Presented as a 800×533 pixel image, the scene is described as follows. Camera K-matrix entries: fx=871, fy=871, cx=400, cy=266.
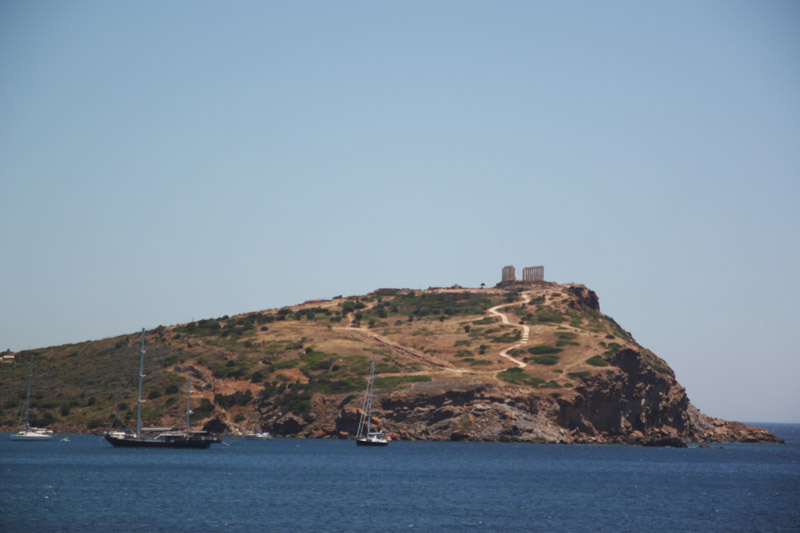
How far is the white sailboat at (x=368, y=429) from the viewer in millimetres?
114125

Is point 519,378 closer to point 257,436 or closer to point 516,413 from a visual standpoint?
point 516,413

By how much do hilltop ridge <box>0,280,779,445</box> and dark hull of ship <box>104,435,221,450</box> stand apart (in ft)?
26.7

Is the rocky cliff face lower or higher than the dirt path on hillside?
lower

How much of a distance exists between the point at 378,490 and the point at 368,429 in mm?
51490

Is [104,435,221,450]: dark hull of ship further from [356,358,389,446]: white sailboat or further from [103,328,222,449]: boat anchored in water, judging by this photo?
[356,358,389,446]: white sailboat

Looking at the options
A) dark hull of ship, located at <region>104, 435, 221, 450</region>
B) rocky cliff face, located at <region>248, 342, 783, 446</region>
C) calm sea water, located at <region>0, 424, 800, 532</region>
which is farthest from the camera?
rocky cliff face, located at <region>248, 342, 783, 446</region>

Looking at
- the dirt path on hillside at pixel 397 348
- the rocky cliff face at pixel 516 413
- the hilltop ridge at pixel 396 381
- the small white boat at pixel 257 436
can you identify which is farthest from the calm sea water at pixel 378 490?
the dirt path on hillside at pixel 397 348

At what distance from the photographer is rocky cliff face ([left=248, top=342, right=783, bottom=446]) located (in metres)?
125

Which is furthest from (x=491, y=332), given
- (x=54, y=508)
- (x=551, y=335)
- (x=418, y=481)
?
(x=54, y=508)

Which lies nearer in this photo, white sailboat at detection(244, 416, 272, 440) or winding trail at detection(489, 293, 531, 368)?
white sailboat at detection(244, 416, 272, 440)

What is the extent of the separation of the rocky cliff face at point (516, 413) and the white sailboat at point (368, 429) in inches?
68.3

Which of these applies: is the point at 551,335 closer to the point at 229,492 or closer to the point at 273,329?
the point at 273,329

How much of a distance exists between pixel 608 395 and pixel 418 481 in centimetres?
6777

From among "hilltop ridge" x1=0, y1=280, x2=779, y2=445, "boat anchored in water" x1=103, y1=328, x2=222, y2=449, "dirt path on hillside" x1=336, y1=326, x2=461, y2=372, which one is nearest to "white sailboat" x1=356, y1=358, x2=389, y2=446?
"hilltop ridge" x1=0, y1=280, x2=779, y2=445
